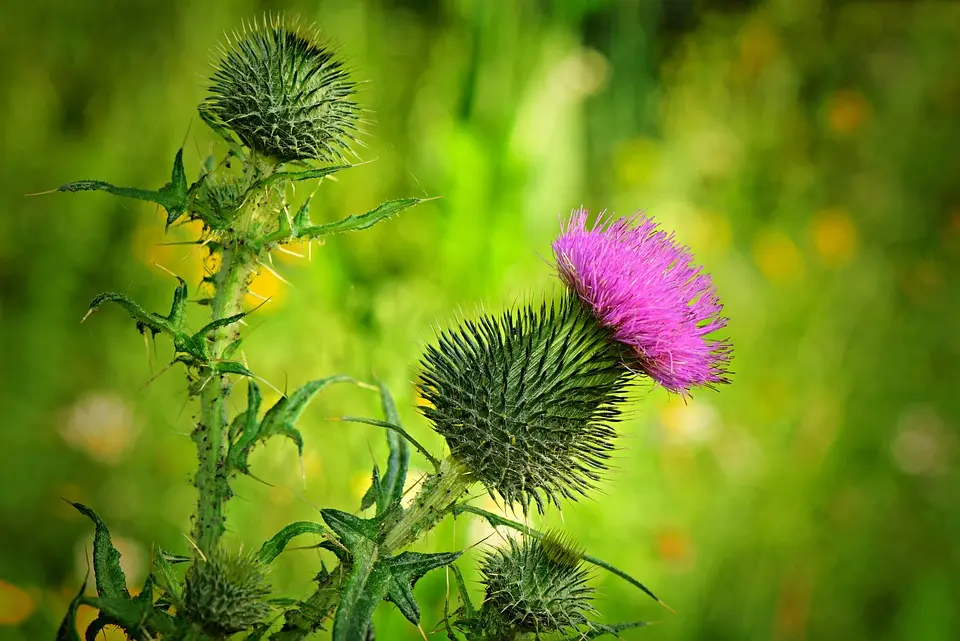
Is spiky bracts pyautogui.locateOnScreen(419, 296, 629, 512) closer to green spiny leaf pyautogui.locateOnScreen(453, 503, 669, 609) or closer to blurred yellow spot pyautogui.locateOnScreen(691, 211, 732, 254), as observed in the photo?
green spiny leaf pyautogui.locateOnScreen(453, 503, 669, 609)

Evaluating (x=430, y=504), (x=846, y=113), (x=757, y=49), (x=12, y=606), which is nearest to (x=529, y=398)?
(x=430, y=504)

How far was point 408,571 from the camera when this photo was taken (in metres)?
1.46

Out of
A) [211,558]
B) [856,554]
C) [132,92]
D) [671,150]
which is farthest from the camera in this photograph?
[671,150]

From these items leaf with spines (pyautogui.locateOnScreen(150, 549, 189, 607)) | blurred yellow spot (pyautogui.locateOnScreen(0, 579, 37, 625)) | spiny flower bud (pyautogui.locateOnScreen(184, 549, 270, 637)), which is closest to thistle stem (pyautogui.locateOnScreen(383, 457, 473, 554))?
spiny flower bud (pyautogui.locateOnScreen(184, 549, 270, 637))

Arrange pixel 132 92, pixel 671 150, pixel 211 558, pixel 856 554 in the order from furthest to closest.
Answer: pixel 671 150
pixel 132 92
pixel 856 554
pixel 211 558

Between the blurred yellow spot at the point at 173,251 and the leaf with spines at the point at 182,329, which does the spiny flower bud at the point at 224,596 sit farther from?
the blurred yellow spot at the point at 173,251

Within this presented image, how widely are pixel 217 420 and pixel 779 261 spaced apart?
3.93 meters

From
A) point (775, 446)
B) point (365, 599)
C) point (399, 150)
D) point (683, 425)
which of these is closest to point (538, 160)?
point (399, 150)

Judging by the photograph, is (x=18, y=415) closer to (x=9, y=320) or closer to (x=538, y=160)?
(x=9, y=320)

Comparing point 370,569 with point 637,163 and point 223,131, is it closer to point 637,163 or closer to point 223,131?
point 223,131

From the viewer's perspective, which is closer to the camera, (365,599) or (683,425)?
(365,599)

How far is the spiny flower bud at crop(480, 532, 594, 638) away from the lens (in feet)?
5.35

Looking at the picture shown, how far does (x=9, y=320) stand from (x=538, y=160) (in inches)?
111

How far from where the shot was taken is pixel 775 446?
14.0ft
